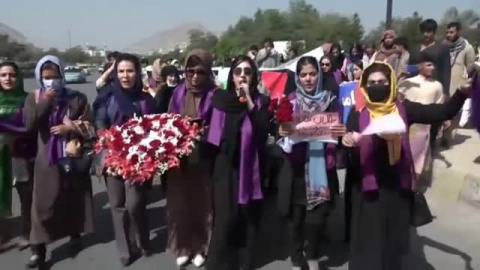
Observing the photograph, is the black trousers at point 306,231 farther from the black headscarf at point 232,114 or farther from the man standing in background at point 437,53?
the man standing in background at point 437,53

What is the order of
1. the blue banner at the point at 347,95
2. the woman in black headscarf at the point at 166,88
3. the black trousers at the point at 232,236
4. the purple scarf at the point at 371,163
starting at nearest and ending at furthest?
the purple scarf at the point at 371,163, the black trousers at the point at 232,236, the woman in black headscarf at the point at 166,88, the blue banner at the point at 347,95

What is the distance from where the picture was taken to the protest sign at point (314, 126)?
14.3 ft

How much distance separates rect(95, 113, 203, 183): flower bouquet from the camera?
4.53 meters

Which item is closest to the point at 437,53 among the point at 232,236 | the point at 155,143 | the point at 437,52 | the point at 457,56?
the point at 437,52

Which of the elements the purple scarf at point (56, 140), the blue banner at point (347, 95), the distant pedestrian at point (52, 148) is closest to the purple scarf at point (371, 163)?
the blue banner at point (347, 95)

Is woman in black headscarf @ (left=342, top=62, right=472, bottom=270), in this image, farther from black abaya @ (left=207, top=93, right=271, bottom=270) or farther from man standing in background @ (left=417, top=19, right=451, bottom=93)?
man standing in background @ (left=417, top=19, right=451, bottom=93)

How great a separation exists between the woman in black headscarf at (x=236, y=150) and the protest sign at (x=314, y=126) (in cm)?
34

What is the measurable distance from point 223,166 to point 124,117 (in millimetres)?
1069

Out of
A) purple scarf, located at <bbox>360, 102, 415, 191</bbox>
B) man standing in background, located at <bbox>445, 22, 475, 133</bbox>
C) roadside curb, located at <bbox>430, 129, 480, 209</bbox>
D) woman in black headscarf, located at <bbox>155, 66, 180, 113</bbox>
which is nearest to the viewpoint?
purple scarf, located at <bbox>360, 102, 415, 191</bbox>

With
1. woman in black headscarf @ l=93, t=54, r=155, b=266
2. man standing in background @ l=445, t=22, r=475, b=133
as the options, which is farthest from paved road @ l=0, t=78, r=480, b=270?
man standing in background @ l=445, t=22, r=475, b=133

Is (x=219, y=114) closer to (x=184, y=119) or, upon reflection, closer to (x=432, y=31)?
(x=184, y=119)

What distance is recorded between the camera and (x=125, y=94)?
5172 millimetres

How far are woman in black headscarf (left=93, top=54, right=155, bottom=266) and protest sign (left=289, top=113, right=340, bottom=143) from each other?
153 centimetres

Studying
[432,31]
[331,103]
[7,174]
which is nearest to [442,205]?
[432,31]
